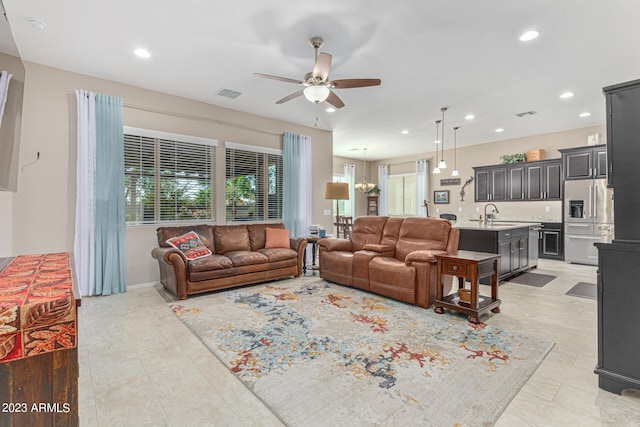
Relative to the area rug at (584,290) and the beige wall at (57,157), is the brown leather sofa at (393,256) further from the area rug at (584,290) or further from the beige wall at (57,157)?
the beige wall at (57,157)

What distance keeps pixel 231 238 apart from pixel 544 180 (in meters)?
6.86

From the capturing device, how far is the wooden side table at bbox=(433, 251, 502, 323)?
3154 millimetres

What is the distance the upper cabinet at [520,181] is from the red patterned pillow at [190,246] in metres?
6.94

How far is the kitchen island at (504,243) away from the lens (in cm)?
473

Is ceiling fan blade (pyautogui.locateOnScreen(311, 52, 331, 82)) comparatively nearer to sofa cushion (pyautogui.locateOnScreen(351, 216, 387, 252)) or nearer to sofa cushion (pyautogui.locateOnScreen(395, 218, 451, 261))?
sofa cushion (pyautogui.locateOnScreen(395, 218, 451, 261))

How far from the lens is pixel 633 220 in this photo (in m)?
1.92

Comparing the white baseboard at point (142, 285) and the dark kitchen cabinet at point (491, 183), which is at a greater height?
the dark kitchen cabinet at point (491, 183)

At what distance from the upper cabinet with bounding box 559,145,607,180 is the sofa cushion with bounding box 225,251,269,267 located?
639 centimetres

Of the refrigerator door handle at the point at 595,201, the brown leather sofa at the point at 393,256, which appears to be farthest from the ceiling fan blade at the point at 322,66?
the refrigerator door handle at the point at 595,201

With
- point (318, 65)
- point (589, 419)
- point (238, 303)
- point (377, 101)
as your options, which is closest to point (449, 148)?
point (377, 101)

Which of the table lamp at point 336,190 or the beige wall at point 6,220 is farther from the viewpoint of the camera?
the table lamp at point 336,190

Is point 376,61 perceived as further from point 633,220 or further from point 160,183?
point 160,183

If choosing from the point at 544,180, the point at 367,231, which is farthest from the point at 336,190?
the point at 544,180

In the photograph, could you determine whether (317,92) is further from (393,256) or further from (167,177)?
(167,177)
